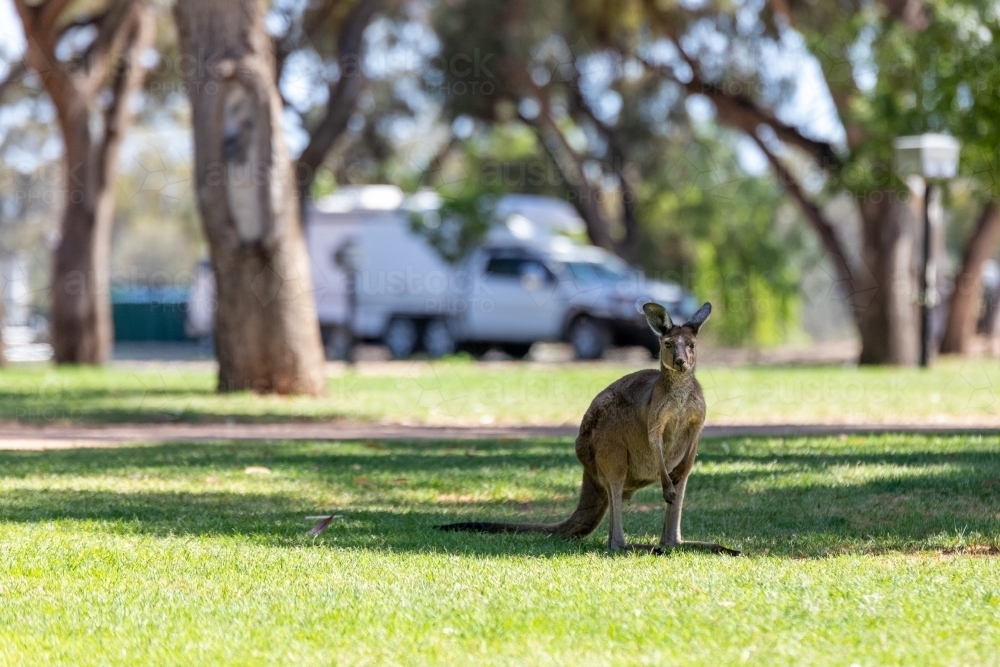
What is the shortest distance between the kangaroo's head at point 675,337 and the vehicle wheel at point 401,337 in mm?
25146

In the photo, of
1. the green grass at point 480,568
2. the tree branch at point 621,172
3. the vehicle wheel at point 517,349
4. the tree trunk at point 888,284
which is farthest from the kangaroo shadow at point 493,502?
the tree branch at point 621,172

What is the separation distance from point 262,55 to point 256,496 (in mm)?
9025

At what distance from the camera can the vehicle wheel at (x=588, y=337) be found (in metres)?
29.4

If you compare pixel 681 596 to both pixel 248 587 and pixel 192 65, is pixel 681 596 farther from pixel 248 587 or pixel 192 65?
pixel 192 65

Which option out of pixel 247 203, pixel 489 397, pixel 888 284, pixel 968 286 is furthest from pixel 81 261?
pixel 968 286

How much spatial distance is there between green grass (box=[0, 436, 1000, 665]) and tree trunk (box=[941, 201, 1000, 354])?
17914 millimetres

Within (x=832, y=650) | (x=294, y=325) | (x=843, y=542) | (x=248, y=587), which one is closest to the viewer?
(x=832, y=650)

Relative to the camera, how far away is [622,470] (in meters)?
7.21

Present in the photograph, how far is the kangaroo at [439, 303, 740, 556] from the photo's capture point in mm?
6891

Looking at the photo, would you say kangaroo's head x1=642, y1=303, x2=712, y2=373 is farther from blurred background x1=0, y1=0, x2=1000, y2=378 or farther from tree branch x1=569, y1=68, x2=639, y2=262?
tree branch x1=569, y1=68, x2=639, y2=262

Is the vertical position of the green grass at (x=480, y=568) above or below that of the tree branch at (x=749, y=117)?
below

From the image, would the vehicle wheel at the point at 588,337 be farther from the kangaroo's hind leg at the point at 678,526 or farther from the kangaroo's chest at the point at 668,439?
the kangaroo's chest at the point at 668,439

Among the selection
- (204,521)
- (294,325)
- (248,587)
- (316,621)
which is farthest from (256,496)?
(294,325)

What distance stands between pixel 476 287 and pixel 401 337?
Answer: 6.70 ft
